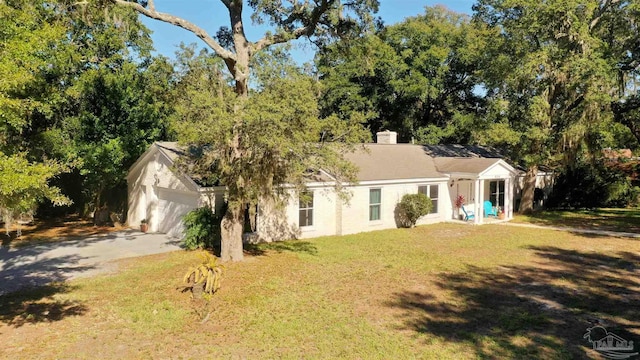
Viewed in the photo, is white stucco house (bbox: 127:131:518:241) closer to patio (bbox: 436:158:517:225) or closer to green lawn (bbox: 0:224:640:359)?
patio (bbox: 436:158:517:225)

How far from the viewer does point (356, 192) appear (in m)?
19.8

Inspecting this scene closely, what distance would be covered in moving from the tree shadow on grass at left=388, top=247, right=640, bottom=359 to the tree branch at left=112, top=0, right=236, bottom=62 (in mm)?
8693

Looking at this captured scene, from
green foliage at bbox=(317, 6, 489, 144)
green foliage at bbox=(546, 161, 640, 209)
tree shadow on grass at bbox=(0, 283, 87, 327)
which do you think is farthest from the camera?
green foliage at bbox=(317, 6, 489, 144)

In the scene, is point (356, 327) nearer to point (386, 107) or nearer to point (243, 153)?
point (243, 153)

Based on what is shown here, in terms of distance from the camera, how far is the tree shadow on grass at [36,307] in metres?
9.01

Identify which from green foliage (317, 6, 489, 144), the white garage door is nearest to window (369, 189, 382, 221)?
the white garage door

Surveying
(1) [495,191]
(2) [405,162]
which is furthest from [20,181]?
(1) [495,191]

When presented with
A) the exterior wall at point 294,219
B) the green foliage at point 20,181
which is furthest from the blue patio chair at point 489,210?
the green foliage at point 20,181

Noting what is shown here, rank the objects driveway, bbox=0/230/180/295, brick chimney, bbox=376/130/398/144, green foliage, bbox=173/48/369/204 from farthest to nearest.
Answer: brick chimney, bbox=376/130/398/144
driveway, bbox=0/230/180/295
green foliage, bbox=173/48/369/204

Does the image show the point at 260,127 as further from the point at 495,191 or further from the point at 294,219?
the point at 495,191

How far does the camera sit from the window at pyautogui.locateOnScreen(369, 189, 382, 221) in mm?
20547

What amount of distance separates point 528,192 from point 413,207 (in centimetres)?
1089

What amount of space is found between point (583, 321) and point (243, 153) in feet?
30.8

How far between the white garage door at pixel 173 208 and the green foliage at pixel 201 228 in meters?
1.26
